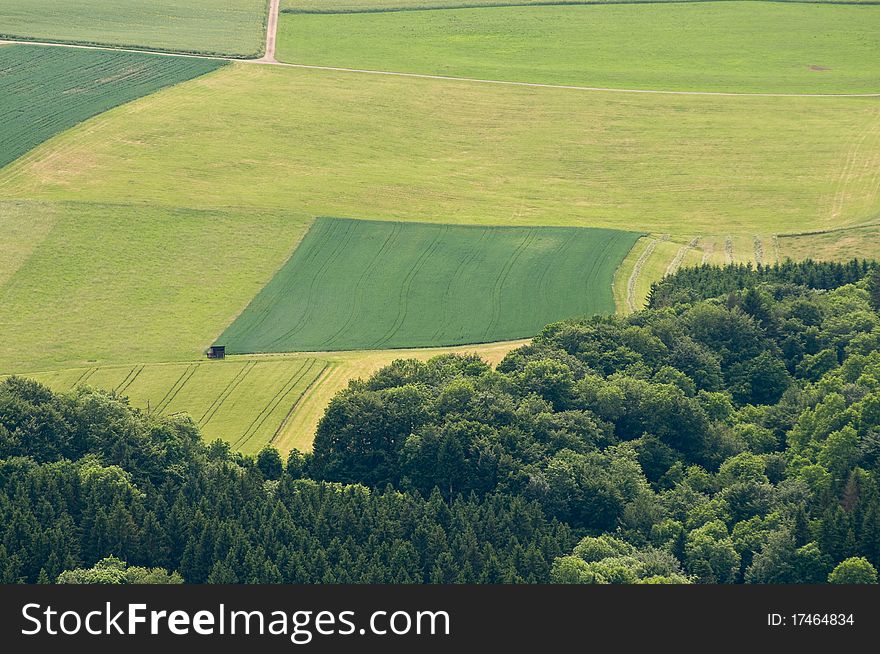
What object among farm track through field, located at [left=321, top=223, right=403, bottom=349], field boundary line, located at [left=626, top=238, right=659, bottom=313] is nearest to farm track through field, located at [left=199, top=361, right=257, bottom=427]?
farm track through field, located at [left=321, top=223, right=403, bottom=349]

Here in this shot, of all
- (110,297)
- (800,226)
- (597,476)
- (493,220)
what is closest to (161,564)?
(597,476)

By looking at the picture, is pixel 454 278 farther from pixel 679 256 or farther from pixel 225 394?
pixel 225 394

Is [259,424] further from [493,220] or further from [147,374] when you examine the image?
[493,220]

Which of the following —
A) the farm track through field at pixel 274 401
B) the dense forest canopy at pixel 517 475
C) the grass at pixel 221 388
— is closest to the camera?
the dense forest canopy at pixel 517 475

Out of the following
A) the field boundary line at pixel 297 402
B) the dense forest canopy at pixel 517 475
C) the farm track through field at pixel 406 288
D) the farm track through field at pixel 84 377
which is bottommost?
the dense forest canopy at pixel 517 475

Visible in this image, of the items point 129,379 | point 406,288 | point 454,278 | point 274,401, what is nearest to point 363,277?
point 406,288

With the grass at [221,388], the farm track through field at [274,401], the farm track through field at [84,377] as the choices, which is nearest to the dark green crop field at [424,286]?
the farm track through field at [274,401]

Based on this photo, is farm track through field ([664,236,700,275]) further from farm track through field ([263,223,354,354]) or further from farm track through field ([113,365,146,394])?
farm track through field ([113,365,146,394])

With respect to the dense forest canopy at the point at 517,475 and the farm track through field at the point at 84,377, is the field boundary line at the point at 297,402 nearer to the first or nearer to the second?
the dense forest canopy at the point at 517,475
